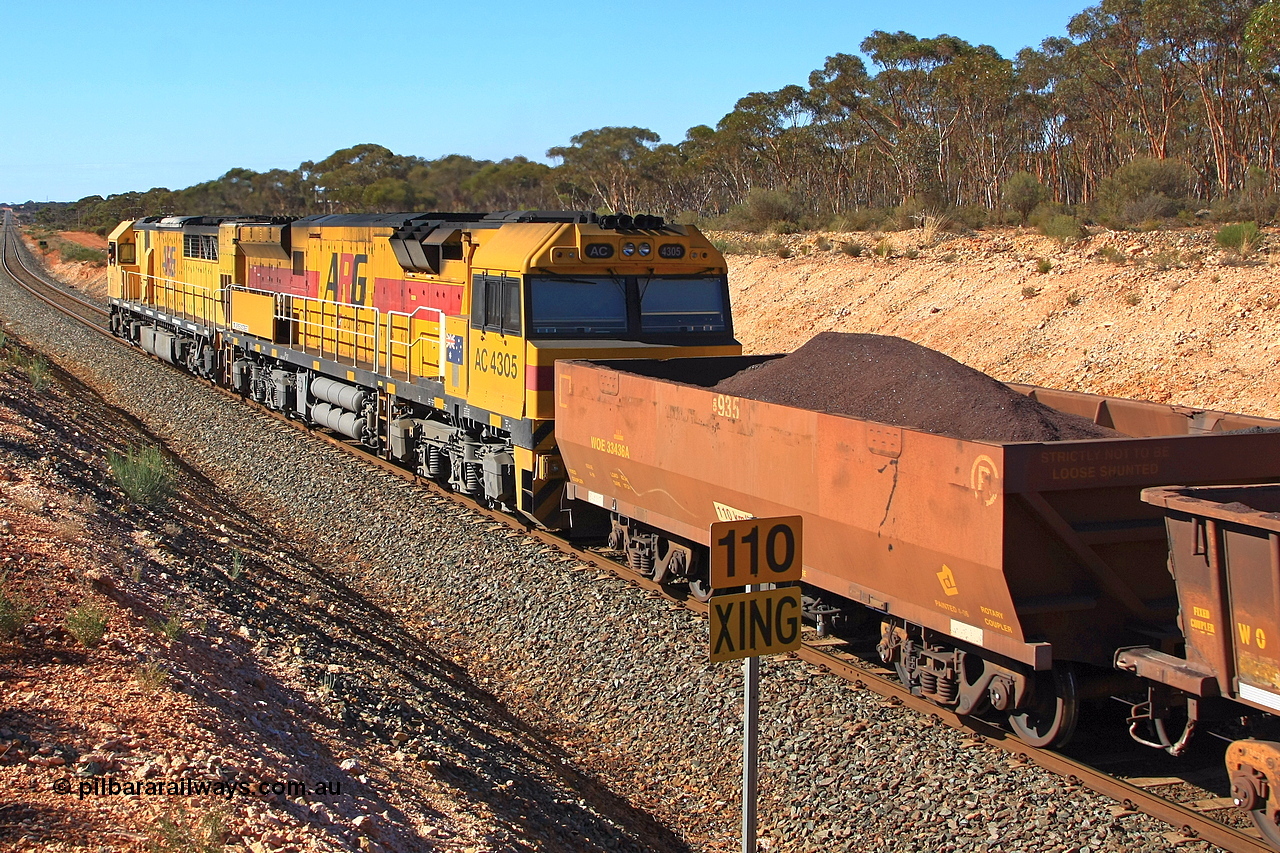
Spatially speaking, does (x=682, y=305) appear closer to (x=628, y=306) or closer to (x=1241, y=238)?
(x=628, y=306)

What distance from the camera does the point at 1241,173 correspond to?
45.6 m

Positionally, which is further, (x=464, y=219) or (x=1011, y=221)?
(x=1011, y=221)

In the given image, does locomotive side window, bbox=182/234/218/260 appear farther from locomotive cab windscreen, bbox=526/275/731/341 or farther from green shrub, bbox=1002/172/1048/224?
green shrub, bbox=1002/172/1048/224

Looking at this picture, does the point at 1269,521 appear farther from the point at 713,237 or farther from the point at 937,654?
the point at 713,237

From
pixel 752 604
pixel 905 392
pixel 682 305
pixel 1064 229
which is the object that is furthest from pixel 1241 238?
pixel 752 604

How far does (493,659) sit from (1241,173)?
45.6 metres

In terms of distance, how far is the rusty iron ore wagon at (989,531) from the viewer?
659 cm

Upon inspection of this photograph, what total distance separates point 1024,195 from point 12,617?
114 feet

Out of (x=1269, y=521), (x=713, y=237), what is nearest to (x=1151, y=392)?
(x=1269, y=521)

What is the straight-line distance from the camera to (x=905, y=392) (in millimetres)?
8766

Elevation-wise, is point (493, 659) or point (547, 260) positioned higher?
point (547, 260)

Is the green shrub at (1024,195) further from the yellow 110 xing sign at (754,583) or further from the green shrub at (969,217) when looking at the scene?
the yellow 110 xing sign at (754,583)

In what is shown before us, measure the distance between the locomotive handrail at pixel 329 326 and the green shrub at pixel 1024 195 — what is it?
24482 mm

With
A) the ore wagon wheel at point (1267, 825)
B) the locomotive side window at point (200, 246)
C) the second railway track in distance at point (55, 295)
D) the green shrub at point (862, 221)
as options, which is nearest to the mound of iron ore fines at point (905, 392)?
the ore wagon wheel at point (1267, 825)
